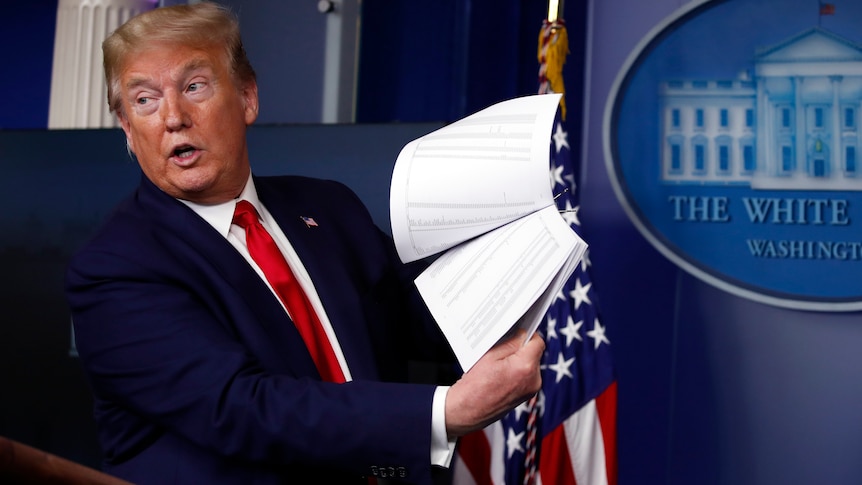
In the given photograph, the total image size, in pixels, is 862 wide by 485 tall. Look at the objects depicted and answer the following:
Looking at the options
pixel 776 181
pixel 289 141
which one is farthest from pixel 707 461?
pixel 289 141

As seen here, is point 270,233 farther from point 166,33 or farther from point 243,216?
point 166,33

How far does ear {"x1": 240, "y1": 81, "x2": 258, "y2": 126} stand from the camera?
1.75 m

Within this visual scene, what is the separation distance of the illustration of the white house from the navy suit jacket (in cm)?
121

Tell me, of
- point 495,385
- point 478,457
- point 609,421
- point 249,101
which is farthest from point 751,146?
point 495,385

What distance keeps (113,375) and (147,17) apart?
63 centimetres

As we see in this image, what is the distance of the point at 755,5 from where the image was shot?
8.09 feet

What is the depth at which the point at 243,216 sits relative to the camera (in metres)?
1.59

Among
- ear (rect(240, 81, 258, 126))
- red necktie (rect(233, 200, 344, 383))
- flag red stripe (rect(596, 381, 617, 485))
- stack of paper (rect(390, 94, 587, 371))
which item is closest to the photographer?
stack of paper (rect(390, 94, 587, 371))

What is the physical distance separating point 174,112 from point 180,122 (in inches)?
0.8

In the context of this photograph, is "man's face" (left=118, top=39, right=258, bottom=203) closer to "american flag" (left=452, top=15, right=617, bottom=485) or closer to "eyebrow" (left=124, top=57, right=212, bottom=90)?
"eyebrow" (left=124, top=57, right=212, bottom=90)

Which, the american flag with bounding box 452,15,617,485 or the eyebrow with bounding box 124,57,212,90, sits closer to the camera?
the eyebrow with bounding box 124,57,212,90

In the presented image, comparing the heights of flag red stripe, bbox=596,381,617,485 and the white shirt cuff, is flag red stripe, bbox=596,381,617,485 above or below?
below

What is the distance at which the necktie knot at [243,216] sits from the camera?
62.4 inches

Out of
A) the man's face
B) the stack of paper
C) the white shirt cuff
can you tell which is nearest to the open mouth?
the man's face
